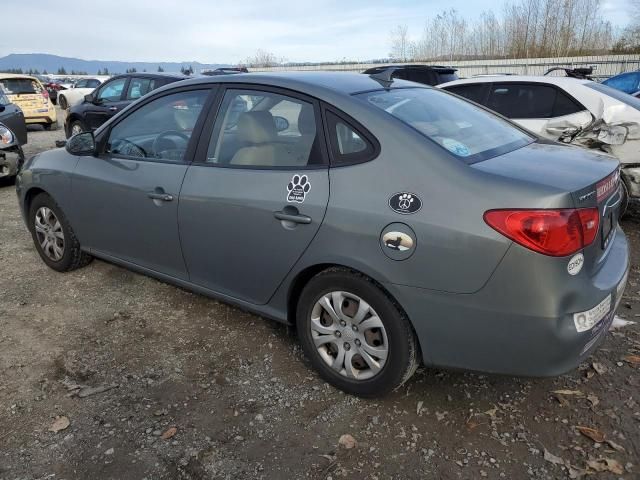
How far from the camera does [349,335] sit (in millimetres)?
2686

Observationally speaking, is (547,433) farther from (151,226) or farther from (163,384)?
(151,226)

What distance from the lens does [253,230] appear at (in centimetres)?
288

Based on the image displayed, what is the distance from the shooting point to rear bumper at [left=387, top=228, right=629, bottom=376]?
7.03ft

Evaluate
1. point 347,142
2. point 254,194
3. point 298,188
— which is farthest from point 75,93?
point 347,142

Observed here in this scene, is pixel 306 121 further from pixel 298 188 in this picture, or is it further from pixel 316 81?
pixel 298 188

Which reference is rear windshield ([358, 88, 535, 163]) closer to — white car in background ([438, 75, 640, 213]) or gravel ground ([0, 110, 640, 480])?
gravel ground ([0, 110, 640, 480])

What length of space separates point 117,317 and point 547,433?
2.90 meters

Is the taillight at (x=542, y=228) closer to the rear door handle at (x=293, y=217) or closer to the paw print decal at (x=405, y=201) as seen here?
the paw print decal at (x=405, y=201)

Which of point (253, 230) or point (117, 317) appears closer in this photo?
point (253, 230)

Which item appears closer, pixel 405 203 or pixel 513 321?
pixel 513 321

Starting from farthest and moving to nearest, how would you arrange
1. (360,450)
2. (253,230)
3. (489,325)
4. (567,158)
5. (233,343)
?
(233,343) < (253,230) < (567,158) < (360,450) < (489,325)

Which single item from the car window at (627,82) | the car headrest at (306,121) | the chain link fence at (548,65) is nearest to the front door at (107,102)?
the car headrest at (306,121)

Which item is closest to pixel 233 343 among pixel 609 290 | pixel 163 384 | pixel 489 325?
pixel 163 384

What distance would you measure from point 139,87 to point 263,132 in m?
7.98
